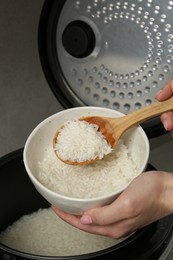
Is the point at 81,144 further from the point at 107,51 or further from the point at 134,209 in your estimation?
the point at 107,51

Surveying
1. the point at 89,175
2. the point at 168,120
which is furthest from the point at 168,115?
the point at 89,175

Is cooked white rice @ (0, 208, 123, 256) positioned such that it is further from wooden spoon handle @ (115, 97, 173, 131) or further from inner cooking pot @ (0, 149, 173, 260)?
wooden spoon handle @ (115, 97, 173, 131)

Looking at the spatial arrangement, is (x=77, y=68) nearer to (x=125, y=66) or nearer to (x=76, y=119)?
(x=125, y=66)

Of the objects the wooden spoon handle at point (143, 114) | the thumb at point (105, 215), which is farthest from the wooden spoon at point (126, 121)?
the thumb at point (105, 215)

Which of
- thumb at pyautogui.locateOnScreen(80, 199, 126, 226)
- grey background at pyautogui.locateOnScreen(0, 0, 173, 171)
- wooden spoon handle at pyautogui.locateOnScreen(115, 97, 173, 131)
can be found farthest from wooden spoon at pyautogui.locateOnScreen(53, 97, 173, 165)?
grey background at pyautogui.locateOnScreen(0, 0, 173, 171)

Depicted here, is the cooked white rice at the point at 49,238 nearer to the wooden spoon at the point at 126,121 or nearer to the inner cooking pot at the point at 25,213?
the inner cooking pot at the point at 25,213

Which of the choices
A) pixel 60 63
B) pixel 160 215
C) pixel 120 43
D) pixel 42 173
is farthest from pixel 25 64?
pixel 160 215

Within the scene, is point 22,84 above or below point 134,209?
above
